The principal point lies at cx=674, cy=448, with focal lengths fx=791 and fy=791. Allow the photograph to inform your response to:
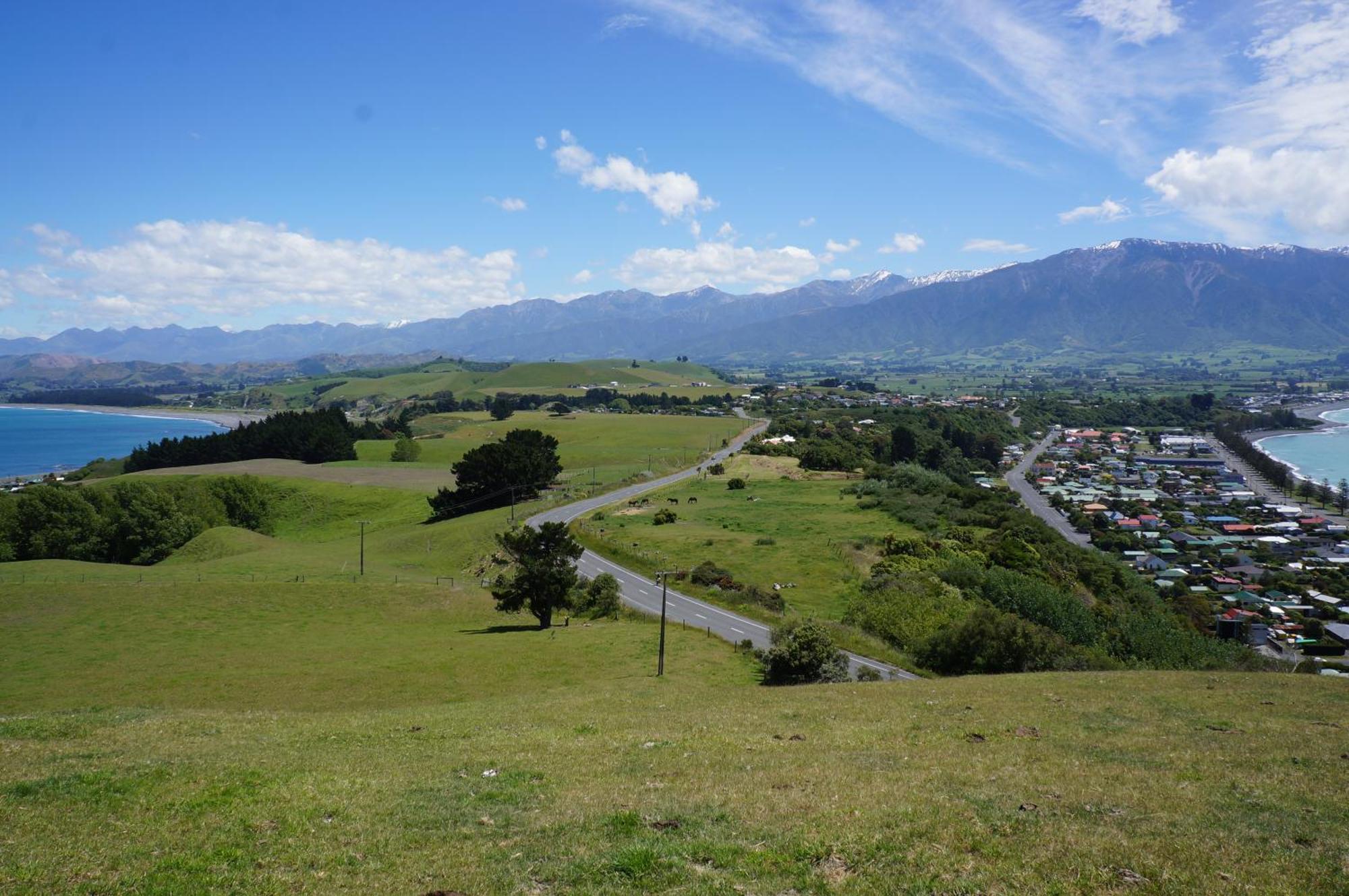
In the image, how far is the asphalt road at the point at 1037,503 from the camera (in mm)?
94812

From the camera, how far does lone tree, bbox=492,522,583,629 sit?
4509cm

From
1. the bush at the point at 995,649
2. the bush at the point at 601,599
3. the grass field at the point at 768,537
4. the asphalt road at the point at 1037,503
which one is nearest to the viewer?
the bush at the point at 995,649

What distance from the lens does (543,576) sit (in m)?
45.0

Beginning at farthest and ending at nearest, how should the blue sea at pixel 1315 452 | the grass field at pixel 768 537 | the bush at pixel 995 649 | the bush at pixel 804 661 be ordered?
1. the blue sea at pixel 1315 452
2. the grass field at pixel 768 537
3. the bush at pixel 995 649
4. the bush at pixel 804 661

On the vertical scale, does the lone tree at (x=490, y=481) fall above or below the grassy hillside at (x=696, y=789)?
below

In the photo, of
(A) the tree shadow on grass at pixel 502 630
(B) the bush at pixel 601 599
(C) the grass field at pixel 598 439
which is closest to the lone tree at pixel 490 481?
(C) the grass field at pixel 598 439

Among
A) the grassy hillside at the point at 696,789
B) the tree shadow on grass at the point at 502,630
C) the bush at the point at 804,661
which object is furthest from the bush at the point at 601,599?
the grassy hillside at the point at 696,789

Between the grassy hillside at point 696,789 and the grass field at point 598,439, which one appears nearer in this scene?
the grassy hillside at point 696,789

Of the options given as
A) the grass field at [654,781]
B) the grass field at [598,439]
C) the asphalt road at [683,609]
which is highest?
the grass field at [654,781]

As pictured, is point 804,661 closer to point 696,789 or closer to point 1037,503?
point 696,789

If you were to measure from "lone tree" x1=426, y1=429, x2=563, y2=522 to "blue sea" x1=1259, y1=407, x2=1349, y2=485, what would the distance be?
13499cm

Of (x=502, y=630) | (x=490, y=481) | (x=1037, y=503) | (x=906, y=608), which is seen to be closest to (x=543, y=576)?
(x=502, y=630)

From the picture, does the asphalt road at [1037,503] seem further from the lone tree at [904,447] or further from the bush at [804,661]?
the bush at [804,661]

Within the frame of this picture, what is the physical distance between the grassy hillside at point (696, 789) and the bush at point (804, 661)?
13.1 ft
